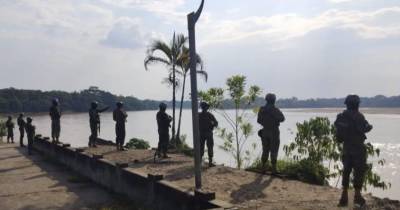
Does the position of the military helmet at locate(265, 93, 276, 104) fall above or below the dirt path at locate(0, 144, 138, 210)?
above

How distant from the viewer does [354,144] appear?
7.29 m

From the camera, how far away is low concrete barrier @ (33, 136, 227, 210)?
7.56 meters

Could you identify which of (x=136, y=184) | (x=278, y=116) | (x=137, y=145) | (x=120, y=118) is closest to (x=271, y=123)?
(x=278, y=116)

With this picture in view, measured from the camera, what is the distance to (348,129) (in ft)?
23.9

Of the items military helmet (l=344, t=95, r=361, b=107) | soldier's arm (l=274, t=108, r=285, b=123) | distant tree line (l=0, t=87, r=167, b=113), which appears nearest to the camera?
military helmet (l=344, t=95, r=361, b=107)

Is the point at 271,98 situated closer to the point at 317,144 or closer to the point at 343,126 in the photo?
the point at 343,126

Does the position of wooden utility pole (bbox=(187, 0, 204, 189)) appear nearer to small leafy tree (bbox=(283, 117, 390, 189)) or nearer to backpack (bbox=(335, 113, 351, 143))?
backpack (bbox=(335, 113, 351, 143))

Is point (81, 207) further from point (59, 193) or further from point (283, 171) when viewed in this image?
point (283, 171)

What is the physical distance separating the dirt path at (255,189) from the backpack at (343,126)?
3.47ft

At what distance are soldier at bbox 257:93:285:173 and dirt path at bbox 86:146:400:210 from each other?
0.70m

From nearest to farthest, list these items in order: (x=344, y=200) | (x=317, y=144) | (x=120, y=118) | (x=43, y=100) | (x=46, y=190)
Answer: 1. (x=344, y=200)
2. (x=46, y=190)
3. (x=317, y=144)
4. (x=120, y=118)
5. (x=43, y=100)

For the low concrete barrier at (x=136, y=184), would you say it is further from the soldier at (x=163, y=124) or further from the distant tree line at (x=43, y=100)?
the distant tree line at (x=43, y=100)

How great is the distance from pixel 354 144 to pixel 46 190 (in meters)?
7.37

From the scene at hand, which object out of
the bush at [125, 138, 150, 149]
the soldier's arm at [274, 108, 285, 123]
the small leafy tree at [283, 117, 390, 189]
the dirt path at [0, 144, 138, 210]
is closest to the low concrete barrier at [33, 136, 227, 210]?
the dirt path at [0, 144, 138, 210]
